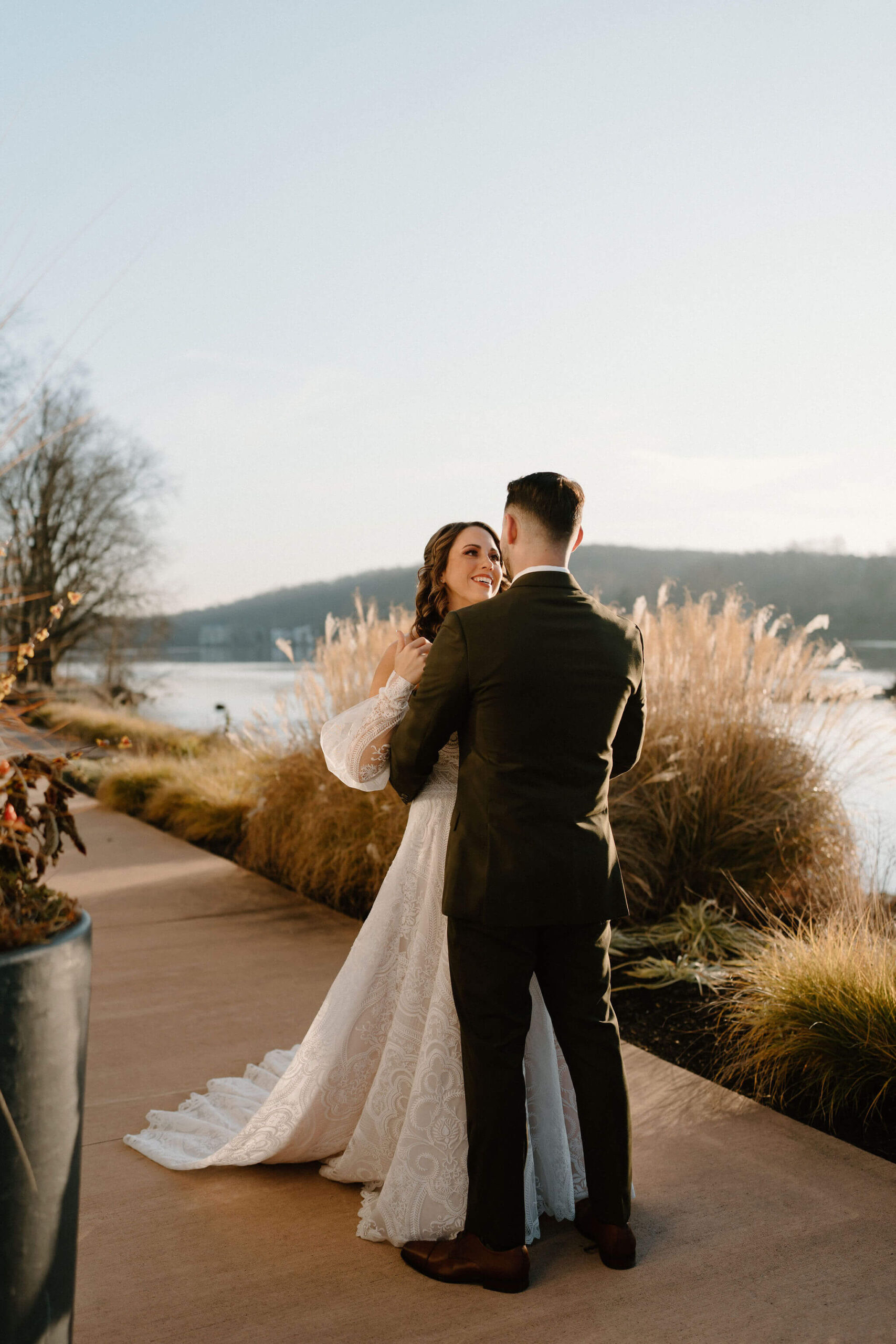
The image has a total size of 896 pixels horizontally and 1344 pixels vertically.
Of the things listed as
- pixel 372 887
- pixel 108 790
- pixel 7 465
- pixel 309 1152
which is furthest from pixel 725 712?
pixel 108 790

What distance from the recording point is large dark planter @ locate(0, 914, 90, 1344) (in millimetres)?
1440

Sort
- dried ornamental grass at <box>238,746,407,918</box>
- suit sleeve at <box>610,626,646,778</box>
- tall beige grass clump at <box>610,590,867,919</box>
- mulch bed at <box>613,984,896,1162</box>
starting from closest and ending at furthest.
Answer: suit sleeve at <box>610,626,646,778</box>, mulch bed at <box>613,984,896,1162</box>, tall beige grass clump at <box>610,590,867,919</box>, dried ornamental grass at <box>238,746,407,918</box>

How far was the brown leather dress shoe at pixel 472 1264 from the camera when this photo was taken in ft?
8.07

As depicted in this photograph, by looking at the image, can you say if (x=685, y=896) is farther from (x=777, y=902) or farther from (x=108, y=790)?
(x=108, y=790)

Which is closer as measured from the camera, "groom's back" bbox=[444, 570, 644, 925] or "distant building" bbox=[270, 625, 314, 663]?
A: "groom's back" bbox=[444, 570, 644, 925]

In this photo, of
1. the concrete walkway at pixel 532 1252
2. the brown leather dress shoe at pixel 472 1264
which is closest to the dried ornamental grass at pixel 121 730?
the concrete walkway at pixel 532 1252

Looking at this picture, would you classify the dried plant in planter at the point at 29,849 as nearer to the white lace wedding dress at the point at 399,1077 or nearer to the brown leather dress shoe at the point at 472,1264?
the white lace wedding dress at the point at 399,1077

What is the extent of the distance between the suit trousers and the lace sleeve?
1.76 ft

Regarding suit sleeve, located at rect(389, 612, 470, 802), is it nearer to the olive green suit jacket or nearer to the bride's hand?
the olive green suit jacket

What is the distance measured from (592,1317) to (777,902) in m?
3.29

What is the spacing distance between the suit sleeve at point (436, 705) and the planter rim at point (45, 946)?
3.56 ft

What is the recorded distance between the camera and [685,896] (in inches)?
222

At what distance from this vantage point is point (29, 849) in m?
1.50

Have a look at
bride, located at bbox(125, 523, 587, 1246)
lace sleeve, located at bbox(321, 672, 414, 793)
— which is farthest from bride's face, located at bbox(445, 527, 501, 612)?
lace sleeve, located at bbox(321, 672, 414, 793)
